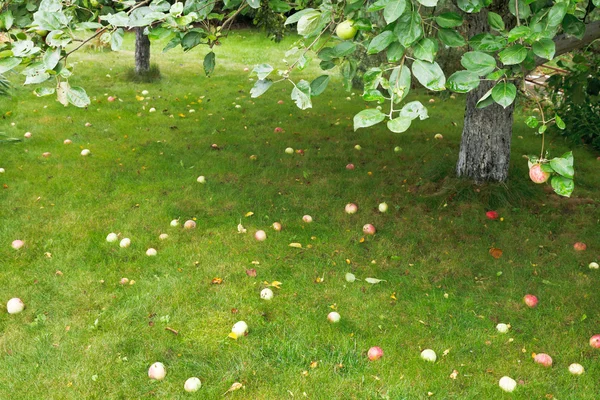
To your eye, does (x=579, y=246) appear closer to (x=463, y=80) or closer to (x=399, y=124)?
(x=463, y=80)

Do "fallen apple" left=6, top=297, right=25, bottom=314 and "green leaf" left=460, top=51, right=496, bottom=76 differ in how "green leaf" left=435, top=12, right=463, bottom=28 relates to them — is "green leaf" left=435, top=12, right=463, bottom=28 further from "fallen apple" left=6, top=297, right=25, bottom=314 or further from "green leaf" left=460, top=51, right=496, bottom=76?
"fallen apple" left=6, top=297, right=25, bottom=314

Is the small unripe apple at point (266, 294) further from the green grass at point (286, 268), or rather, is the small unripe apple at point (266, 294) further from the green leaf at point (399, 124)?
the green leaf at point (399, 124)

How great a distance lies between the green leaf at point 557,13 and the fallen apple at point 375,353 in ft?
6.39

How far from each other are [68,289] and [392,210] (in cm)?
275

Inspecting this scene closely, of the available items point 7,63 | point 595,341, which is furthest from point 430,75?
point 595,341

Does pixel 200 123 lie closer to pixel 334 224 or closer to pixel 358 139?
pixel 358 139

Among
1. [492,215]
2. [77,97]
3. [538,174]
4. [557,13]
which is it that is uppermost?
[557,13]

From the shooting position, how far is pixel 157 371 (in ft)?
9.27

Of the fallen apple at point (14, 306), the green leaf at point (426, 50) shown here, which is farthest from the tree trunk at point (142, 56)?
the green leaf at point (426, 50)

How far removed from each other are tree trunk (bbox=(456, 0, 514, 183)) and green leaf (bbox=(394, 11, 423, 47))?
3.07 meters

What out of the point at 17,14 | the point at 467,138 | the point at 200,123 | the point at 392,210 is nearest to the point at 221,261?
the point at 392,210

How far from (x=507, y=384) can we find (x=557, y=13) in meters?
1.92

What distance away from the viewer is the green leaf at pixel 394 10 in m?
1.63

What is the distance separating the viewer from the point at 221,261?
3926 millimetres
